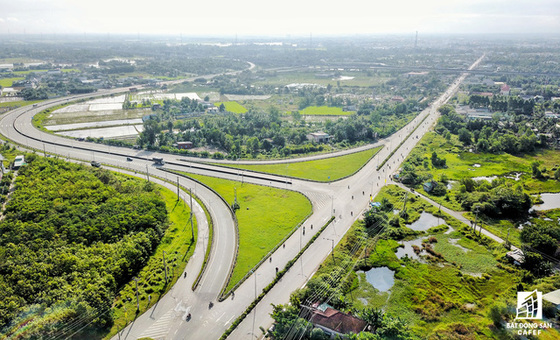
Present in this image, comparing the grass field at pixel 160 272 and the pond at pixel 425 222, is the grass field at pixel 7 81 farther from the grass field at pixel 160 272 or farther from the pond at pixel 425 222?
the pond at pixel 425 222

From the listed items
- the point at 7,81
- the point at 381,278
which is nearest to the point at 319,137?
the point at 381,278

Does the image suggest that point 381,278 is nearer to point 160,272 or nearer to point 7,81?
point 160,272

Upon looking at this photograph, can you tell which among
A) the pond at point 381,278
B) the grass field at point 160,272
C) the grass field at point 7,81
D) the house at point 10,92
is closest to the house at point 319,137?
the grass field at point 160,272

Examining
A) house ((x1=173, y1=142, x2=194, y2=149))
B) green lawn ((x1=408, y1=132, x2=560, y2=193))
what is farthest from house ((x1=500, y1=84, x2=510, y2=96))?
house ((x1=173, y1=142, x2=194, y2=149))

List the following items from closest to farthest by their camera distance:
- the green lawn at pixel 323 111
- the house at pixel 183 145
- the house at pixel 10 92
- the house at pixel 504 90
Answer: the house at pixel 183 145, the green lawn at pixel 323 111, the house at pixel 10 92, the house at pixel 504 90

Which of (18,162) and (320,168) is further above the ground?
(18,162)

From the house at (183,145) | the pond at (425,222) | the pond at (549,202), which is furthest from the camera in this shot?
the house at (183,145)

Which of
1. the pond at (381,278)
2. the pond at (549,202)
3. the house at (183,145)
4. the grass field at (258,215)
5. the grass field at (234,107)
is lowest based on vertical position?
the pond at (381,278)

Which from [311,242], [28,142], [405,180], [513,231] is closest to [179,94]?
[28,142]
